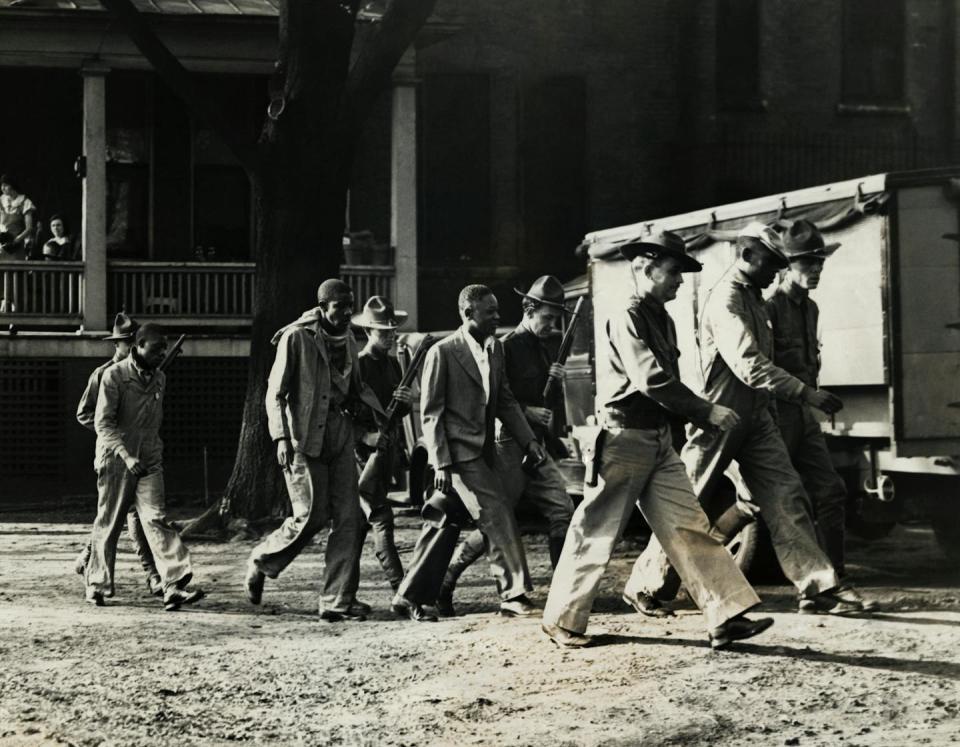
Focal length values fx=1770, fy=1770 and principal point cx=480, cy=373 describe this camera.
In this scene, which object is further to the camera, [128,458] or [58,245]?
[58,245]

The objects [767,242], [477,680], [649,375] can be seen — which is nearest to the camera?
[477,680]

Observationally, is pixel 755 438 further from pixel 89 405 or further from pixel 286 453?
pixel 89 405

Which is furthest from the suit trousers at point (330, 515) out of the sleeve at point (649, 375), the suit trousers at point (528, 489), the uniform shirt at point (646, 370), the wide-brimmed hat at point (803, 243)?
the wide-brimmed hat at point (803, 243)

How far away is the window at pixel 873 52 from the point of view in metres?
27.3

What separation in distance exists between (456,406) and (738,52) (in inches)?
699

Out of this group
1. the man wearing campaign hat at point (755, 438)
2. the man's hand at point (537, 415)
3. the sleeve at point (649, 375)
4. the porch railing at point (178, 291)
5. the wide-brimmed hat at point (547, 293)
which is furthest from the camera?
the porch railing at point (178, 291)

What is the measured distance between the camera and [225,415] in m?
22.1

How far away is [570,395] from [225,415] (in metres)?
7.14

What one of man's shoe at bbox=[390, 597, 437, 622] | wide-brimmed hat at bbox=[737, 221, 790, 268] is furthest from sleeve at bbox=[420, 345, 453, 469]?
wide-brimmed hat at bbox=[737, 221, 790, 268]

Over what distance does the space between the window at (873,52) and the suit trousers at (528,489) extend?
17974mm

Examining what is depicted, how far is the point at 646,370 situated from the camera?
8.55 metres

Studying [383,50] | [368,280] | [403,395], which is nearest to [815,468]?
[403,395]

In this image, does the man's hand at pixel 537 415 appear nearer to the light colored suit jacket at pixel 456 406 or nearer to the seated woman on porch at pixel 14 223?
the light colored suit jacket at pixel 456 406

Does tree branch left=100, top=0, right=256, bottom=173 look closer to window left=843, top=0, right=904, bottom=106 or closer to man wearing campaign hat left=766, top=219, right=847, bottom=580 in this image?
man wearing campaign hat left=766, top=219, right=847, bottom=580
